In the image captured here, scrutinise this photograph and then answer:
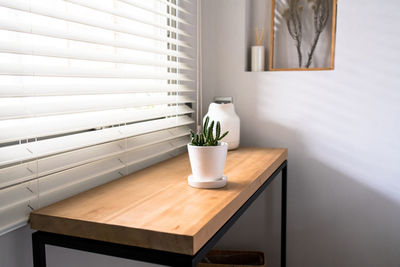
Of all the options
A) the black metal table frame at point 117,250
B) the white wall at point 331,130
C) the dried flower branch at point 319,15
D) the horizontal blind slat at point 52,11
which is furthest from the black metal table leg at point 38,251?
the dried flower branch at point 319,15

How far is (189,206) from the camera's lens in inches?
40.3

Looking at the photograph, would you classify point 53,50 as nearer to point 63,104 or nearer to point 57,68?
point 57,68

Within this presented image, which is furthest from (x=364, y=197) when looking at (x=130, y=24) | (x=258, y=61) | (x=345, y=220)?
(x=130, y=24)

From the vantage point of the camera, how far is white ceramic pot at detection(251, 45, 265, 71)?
202 centimetres

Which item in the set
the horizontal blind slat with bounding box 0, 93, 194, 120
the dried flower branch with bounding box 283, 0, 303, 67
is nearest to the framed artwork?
the dried flower branch with bounding box 283, 0, 303, 67

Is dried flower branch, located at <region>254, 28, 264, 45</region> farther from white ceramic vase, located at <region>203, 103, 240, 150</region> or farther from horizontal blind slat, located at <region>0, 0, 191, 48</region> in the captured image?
horizontal blind slat, located at <region>0, 0, 191, 48</region>

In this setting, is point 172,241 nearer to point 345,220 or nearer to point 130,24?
point 130,24

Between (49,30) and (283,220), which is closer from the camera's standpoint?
(49,30)

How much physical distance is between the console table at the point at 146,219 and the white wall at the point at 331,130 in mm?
784

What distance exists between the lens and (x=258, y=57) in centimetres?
203

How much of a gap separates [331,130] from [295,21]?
1.87ft

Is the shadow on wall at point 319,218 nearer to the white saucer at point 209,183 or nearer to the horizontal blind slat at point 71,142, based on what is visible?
the horizontal blind slat at point 71,142

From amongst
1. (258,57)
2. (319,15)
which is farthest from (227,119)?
(319,15)

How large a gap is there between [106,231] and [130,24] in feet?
3.12
